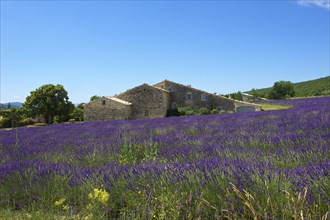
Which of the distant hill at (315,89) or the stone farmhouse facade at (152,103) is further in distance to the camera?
the distant hill at (315,89)

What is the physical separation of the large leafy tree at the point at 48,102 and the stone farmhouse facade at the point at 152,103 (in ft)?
14.3

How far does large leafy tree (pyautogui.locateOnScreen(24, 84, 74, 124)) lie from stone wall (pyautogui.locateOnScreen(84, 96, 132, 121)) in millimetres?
4473

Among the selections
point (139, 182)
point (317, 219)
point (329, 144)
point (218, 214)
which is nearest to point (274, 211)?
point (317, 219)

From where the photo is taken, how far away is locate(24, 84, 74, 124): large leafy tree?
110ft

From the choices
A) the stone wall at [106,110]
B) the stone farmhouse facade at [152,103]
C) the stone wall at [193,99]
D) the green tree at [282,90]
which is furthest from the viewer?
the green tree at [282,90]

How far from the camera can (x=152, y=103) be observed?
31375mm

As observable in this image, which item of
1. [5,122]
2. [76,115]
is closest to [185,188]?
[5,122]

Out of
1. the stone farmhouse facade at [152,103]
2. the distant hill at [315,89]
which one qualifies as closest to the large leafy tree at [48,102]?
the stone farmhouse facade at [152,103]

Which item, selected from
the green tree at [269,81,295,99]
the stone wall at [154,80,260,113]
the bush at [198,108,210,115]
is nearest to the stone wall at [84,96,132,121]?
the stone wall at [154,80,260,113]

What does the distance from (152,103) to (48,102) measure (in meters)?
11.9

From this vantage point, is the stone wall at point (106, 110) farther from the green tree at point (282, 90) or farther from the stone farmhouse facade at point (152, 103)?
the green tree at point (282, 90)

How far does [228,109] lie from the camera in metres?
31.3

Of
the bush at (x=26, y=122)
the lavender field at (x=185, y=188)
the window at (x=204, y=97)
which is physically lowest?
the bush at (x=26, y=122)

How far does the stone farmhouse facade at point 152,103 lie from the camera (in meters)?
30.5
